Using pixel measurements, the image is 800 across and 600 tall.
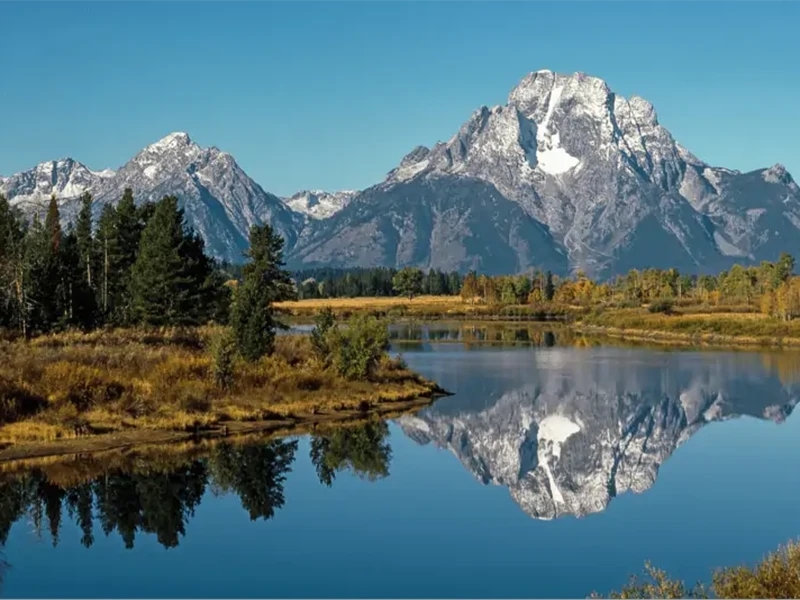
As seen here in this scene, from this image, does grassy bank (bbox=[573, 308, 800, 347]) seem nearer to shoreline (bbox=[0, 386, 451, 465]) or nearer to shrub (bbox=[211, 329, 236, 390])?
shoreline (bbox=[0, 386, 451, 465])

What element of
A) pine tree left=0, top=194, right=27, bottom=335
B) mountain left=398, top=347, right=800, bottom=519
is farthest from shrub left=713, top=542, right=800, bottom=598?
pine tree left=0, top=194, right=27, bottom=335

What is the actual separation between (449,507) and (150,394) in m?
16.6

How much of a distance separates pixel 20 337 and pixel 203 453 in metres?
24.4

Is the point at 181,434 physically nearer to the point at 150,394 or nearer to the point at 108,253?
the point at 150,394

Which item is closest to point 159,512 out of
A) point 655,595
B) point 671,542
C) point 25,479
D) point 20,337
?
point 25,479

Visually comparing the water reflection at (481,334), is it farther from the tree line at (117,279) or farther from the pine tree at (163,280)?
the pine tree at (163,280)

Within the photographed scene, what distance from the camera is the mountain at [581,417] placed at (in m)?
38.2

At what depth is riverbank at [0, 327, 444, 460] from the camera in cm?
3834

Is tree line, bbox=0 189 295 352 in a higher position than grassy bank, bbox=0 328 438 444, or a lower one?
higher

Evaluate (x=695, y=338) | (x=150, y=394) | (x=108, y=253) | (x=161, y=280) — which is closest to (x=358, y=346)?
(x=150, y=394)

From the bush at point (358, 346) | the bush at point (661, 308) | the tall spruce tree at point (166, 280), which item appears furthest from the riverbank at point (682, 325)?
the bush at point (358, 346)

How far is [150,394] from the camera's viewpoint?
4281 cm

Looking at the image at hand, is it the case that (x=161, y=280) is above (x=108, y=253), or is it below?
below

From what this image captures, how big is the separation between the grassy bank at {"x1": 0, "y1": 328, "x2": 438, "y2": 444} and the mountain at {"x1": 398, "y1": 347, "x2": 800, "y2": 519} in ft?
16.6
